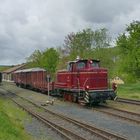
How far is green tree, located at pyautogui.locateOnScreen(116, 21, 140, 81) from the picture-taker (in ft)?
168

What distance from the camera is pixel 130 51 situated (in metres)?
53.1

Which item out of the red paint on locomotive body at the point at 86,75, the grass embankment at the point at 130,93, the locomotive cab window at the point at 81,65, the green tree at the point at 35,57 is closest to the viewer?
the red paint on locomotive body at the point at 86,75

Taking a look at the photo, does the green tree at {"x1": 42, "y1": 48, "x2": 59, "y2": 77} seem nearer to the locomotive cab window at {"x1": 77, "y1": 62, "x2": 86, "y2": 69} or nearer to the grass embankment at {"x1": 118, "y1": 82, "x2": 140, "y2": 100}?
the grass embankment at {"x1": 118, "y1": 82, "x2": 140, "y2": 100}

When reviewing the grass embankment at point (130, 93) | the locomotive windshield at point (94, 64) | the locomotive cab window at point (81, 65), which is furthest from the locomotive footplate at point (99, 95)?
the grass embankment at point (130, 93)

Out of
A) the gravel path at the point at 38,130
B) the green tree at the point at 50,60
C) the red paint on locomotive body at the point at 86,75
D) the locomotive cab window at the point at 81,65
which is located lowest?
the gravel path at the point at 38,130

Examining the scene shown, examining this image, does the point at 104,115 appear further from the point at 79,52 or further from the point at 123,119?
the point at 79,52

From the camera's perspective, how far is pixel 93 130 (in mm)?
17125

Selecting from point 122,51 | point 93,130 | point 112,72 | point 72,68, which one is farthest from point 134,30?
point 93,130

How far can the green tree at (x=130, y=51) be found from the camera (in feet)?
168

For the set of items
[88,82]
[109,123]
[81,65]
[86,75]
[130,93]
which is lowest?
[109,123]

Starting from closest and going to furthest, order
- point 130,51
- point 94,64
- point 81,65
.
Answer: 1. point 94,64
2. point 81,65
3. point 130,51

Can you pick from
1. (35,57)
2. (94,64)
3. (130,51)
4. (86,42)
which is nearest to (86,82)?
(94,64)

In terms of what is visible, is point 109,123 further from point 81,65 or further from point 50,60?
point 50,60

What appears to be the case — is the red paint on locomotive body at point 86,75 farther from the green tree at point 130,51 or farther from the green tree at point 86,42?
the green tree at point 86,42
